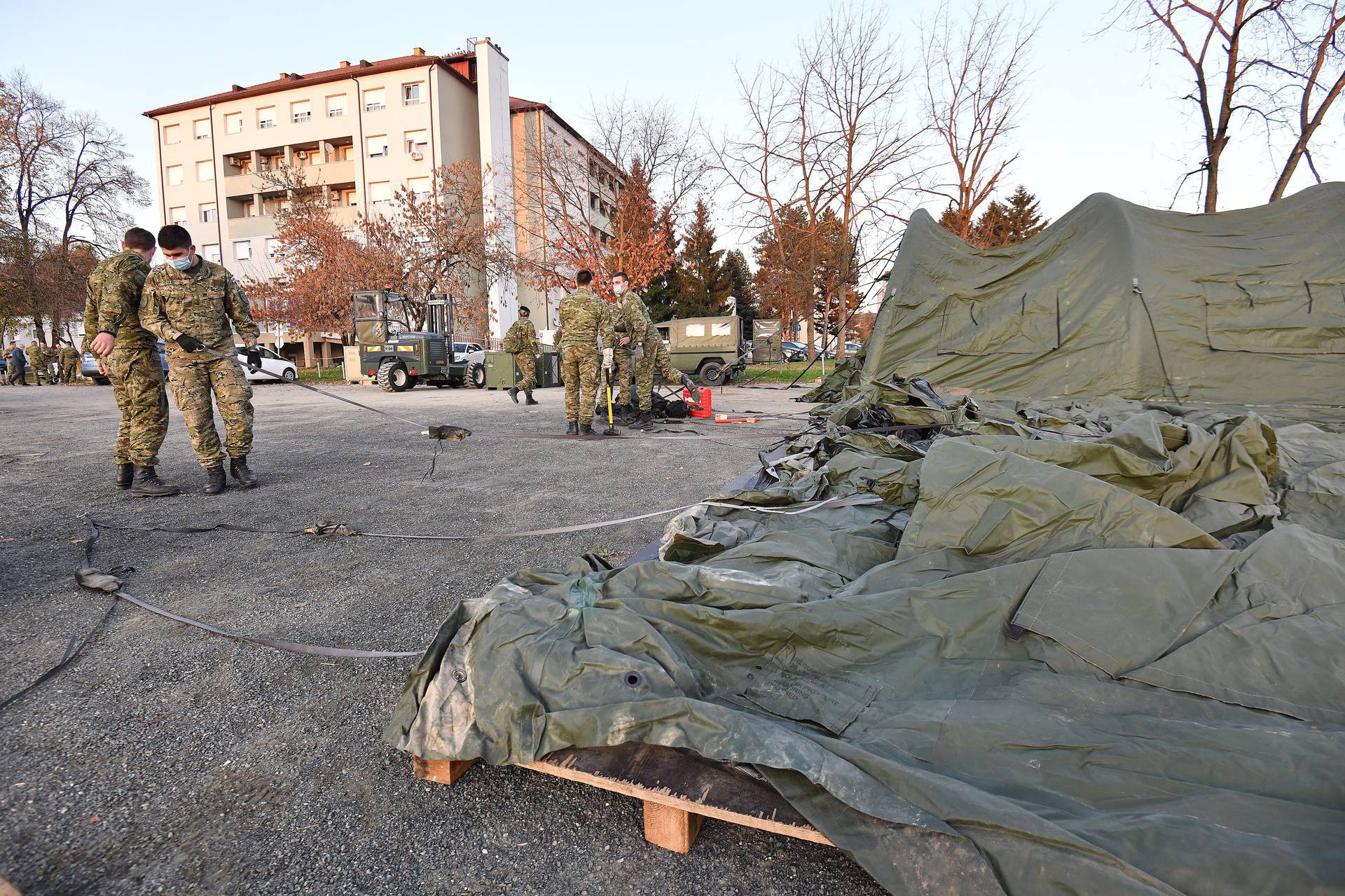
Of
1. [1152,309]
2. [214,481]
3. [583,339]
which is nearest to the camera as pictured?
[214,481]

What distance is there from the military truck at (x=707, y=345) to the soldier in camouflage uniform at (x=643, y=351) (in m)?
8.92

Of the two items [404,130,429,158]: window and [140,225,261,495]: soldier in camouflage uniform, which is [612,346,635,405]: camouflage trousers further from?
[404,130,429,158]: window

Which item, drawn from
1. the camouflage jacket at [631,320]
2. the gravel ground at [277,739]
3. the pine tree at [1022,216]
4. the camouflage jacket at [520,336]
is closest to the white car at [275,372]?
the camouflage jacket at [520,336]

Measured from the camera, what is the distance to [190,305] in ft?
15.8

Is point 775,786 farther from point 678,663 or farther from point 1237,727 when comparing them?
point 1237,727

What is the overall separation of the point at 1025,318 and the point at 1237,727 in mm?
7045

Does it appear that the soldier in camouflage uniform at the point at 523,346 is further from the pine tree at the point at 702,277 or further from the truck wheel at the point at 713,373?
the pine tree at the point at 702,277

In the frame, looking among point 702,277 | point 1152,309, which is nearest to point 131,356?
point 1152,309

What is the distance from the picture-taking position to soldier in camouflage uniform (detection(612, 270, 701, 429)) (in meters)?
9.12

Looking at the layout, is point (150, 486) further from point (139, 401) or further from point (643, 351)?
point (643, 351)

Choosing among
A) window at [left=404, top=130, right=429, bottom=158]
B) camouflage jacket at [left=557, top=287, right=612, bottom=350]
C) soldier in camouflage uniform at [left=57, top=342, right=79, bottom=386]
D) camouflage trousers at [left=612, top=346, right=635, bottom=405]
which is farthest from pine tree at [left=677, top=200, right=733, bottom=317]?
camouflage jacket at [left=557, top=287, right=612, bottom=350]

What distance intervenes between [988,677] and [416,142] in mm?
40433

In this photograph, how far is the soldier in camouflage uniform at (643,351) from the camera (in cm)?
912

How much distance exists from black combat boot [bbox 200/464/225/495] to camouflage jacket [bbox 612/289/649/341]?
512cm
